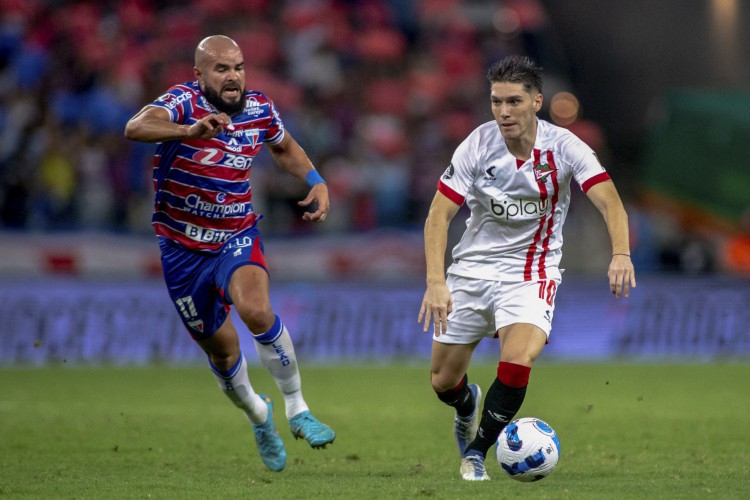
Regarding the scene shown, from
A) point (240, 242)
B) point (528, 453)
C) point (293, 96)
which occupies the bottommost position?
point (528, 453)

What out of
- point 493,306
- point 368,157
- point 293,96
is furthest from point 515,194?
point 293,96

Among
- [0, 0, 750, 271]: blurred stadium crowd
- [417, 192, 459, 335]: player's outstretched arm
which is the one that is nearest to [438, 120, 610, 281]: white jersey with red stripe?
[417, 192, 459, 335]: player's outstretched arm

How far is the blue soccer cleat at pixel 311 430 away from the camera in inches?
285

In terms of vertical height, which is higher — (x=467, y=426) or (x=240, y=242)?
(x=240, y=242)

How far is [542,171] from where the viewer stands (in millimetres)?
7219

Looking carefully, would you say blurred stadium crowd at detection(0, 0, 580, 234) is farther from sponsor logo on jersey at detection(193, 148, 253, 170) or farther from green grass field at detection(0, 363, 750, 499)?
sponsor logo on jersey at detection(193, 148, 253, 170)

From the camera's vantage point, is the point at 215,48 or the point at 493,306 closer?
the point at 493,306

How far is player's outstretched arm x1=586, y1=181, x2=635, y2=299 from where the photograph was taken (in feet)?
21.2

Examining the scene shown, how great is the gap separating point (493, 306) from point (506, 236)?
1.47 feet

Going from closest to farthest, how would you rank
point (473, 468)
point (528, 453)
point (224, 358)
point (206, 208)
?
point (528, 453) → point (473, 468) → point (206, 208) → point (224, 358)

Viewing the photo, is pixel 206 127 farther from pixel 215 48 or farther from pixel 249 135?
pixel 249 135

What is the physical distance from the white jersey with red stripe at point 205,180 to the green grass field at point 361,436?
1.58m

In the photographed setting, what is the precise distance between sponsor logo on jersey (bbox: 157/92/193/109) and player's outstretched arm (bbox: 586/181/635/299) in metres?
2.59

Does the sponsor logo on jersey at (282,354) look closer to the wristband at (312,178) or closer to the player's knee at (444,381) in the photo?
the player's knee at (444,381)
